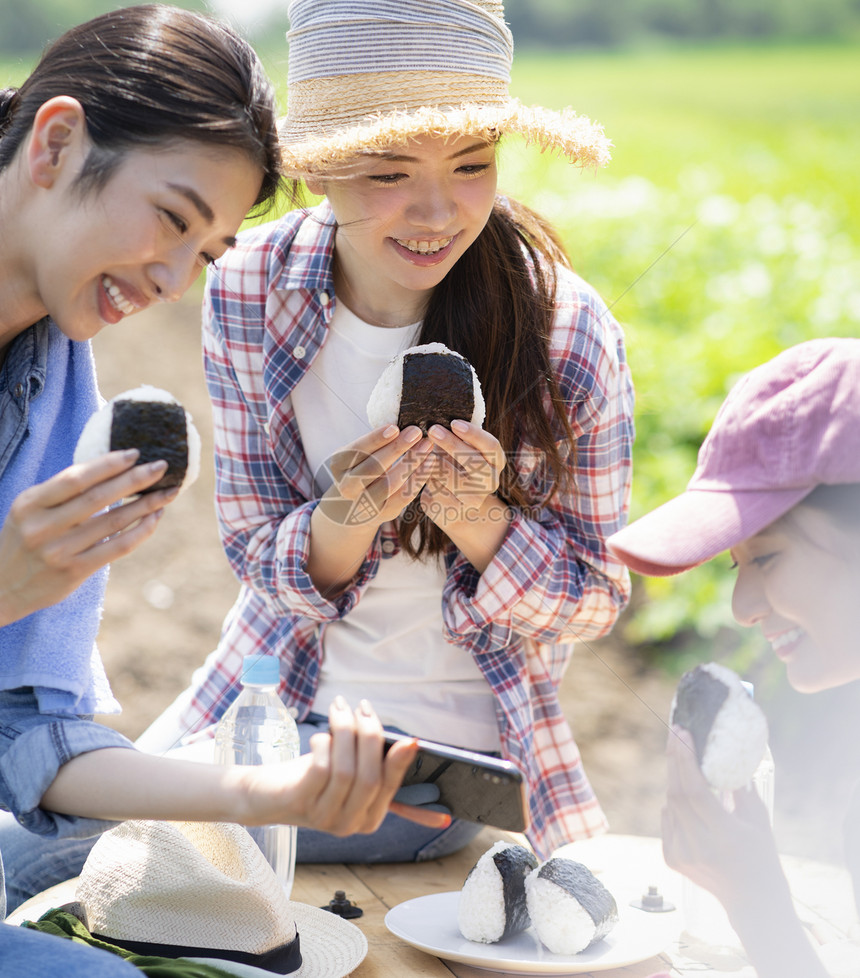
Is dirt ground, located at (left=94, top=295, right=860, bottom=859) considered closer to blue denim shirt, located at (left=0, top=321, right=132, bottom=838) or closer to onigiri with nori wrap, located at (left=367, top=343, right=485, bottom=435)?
onigiri with nori wrap, located at (left=367, top=343, right=485, bottom=435)

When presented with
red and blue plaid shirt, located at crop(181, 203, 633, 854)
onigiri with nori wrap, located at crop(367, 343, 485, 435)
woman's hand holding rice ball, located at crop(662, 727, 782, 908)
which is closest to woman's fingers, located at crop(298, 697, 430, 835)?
woman's hand holding rice ball, located at crop(662, 727, 782, 908)

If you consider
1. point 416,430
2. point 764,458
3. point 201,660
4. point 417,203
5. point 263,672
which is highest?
point 417,203

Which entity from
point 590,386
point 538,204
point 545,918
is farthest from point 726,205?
point 545,918

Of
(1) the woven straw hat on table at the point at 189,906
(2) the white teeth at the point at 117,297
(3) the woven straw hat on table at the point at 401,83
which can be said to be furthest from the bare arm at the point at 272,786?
(3) the woven straw hat on table at the point at 401,83

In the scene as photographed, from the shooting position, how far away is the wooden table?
1.03 metres

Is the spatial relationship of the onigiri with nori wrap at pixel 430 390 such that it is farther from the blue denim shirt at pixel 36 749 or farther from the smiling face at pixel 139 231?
the blue denim shirt at pixel 36 749

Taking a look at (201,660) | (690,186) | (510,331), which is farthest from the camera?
(690,186)

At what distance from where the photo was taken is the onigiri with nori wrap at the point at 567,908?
1258 mm

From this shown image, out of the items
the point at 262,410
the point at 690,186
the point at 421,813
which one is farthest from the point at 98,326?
the point at 690,186

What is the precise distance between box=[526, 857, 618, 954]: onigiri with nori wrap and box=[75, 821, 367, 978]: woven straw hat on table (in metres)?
0.23

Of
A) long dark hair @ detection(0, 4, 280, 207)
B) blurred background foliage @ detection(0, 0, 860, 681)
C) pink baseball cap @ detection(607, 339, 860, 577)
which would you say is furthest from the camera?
blurred background foliage @ detection(0, 0, 860, 681)

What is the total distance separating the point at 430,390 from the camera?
138 centimetres

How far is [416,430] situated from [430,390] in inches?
2.4

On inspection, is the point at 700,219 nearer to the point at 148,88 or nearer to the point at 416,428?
the point at 416,428
